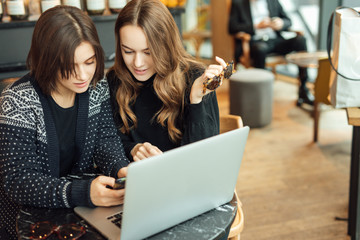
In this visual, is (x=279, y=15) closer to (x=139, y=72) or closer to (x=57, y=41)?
(x=139, y=72)

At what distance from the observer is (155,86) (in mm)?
1648

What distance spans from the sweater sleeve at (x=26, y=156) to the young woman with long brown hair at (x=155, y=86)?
0.31 m

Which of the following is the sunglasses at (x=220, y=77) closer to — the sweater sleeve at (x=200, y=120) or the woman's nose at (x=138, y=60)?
the sweater sleeve at (x=200, y=120)

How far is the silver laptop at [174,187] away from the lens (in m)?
0.93

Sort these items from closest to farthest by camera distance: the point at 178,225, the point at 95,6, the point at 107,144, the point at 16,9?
the point at 178,225, the point at 107,144, the point at 16,9, the point at 95,6

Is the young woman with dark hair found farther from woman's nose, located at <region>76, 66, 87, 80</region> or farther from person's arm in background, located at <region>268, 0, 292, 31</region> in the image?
person's arm in background, located at <region>268, 0, 292, 31</region>

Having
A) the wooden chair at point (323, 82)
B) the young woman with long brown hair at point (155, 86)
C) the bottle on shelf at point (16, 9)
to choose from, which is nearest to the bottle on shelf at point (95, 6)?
the bottle on shelf at point (16, 9)

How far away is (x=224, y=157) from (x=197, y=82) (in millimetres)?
531

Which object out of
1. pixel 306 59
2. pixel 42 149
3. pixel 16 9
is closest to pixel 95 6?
pixel 16 9

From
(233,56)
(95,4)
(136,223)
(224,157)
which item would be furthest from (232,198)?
(233,56)

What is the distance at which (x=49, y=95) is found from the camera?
1.38 meters

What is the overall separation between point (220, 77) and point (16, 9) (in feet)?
3.92

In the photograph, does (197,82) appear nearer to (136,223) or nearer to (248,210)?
(136,223)

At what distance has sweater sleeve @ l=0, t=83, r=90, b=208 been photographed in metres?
1.20
